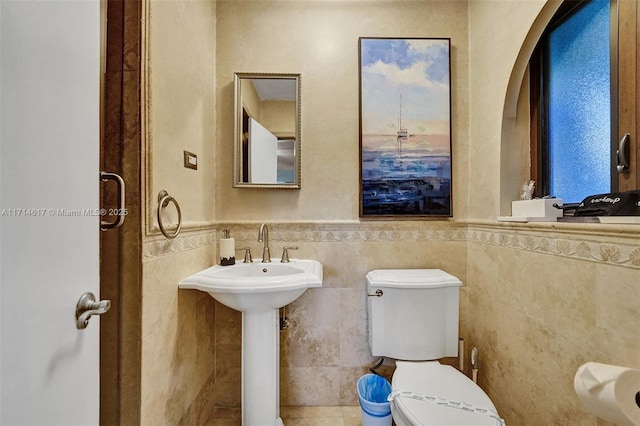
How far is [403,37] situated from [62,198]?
1.79 metres

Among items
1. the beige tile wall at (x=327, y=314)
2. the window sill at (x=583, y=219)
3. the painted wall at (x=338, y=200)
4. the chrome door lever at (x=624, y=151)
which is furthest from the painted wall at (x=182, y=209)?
the chrome door lever at (x=624, y=151)

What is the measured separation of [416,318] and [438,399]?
15.5 inches

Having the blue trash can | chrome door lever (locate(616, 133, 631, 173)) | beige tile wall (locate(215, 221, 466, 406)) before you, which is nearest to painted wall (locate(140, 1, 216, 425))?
beige tile wall (locate(215, 221, 466, 406))

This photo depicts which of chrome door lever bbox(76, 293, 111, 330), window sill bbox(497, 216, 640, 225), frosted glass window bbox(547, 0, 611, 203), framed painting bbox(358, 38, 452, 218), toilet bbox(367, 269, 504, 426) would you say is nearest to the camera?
chrome door lever bbox(76, 293, 111, 330)

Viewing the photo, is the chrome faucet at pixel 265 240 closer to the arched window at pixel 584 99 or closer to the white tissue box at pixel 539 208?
the white tissue box at pixel 539 208

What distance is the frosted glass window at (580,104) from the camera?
114 cm

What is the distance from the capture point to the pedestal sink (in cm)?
118

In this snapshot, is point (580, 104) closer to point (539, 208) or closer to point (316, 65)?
point (539, 208)

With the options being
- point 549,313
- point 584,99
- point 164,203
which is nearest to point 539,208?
point 549,313

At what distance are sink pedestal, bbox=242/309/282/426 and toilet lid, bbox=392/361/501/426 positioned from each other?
0.56 metres

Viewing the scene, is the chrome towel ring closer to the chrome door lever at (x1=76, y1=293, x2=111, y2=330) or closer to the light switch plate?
the light switch plate

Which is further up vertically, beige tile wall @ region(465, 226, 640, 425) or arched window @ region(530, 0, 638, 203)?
arched window @ region(530, 0, 638, 203)

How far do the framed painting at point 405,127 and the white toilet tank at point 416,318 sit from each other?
0.43 metres

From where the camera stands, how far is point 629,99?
1027 millimetres
